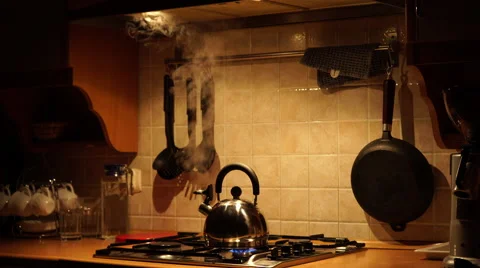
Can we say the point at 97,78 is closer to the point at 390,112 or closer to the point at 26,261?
the point at 26,261

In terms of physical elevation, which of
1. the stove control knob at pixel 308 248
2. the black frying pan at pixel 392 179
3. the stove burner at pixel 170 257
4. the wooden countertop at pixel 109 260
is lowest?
the wooden countertop at pixel 109 260

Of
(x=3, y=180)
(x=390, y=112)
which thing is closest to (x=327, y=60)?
(x=390, y=112)

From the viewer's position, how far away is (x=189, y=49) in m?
3.01

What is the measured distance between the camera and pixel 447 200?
257cm

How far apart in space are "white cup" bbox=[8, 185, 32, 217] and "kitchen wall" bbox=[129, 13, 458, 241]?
0.38 metres

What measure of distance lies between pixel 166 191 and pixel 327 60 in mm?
782

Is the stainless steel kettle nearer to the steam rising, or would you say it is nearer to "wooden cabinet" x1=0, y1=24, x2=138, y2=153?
the steam rising

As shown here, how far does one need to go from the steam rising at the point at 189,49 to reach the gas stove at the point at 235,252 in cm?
50

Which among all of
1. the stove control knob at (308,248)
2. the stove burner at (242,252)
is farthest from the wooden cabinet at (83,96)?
the stove control knob at (308,248)

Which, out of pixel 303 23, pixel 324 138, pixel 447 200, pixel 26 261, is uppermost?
pixel 303 23

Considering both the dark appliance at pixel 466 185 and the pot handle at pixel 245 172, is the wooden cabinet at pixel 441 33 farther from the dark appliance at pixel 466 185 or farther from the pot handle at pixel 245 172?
the pot handle at pixel 245 172

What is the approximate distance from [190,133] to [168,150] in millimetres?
97

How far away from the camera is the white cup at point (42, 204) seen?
2.96 meters

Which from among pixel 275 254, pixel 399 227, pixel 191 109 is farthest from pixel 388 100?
pixel 191 109
